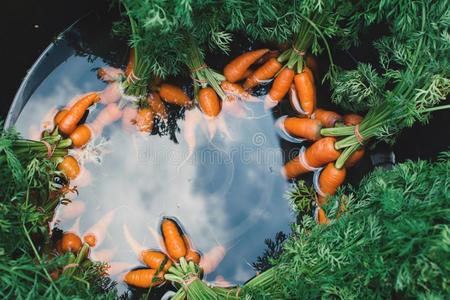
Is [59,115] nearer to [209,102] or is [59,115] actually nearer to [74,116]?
[74,116]

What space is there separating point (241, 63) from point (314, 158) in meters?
0.65

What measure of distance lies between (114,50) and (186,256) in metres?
1.21

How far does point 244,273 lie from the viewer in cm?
262

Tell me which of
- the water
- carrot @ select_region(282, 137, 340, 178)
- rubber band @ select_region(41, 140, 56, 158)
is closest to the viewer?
rubber band @ select_region(41, 140, 56, 158)

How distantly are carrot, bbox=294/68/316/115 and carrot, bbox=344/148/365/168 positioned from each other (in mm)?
336

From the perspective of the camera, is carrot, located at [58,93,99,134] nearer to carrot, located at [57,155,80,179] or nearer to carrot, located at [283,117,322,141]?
carrot, located at [57,155,80,179]

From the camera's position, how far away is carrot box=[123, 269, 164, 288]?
2.45 metres

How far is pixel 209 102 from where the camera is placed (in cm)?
265

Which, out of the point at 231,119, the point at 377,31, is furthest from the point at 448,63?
the point at 231,119

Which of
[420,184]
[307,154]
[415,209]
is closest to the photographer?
[415,209]

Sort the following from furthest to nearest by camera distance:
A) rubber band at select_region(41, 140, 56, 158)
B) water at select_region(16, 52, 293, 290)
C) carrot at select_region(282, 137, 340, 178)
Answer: water at select_region(16, 52, 293, 290) < carrot at select_region(282, 137, 340, 178) < rubber band at select_region(41, 140, 56, 158)

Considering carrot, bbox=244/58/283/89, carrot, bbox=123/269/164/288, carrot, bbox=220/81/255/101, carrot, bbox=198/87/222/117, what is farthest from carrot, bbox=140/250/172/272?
carrot, bbox=244/58/283/89

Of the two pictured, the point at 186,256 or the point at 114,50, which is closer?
the point at 186,256

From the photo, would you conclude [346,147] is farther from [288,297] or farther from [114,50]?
[114,50]
